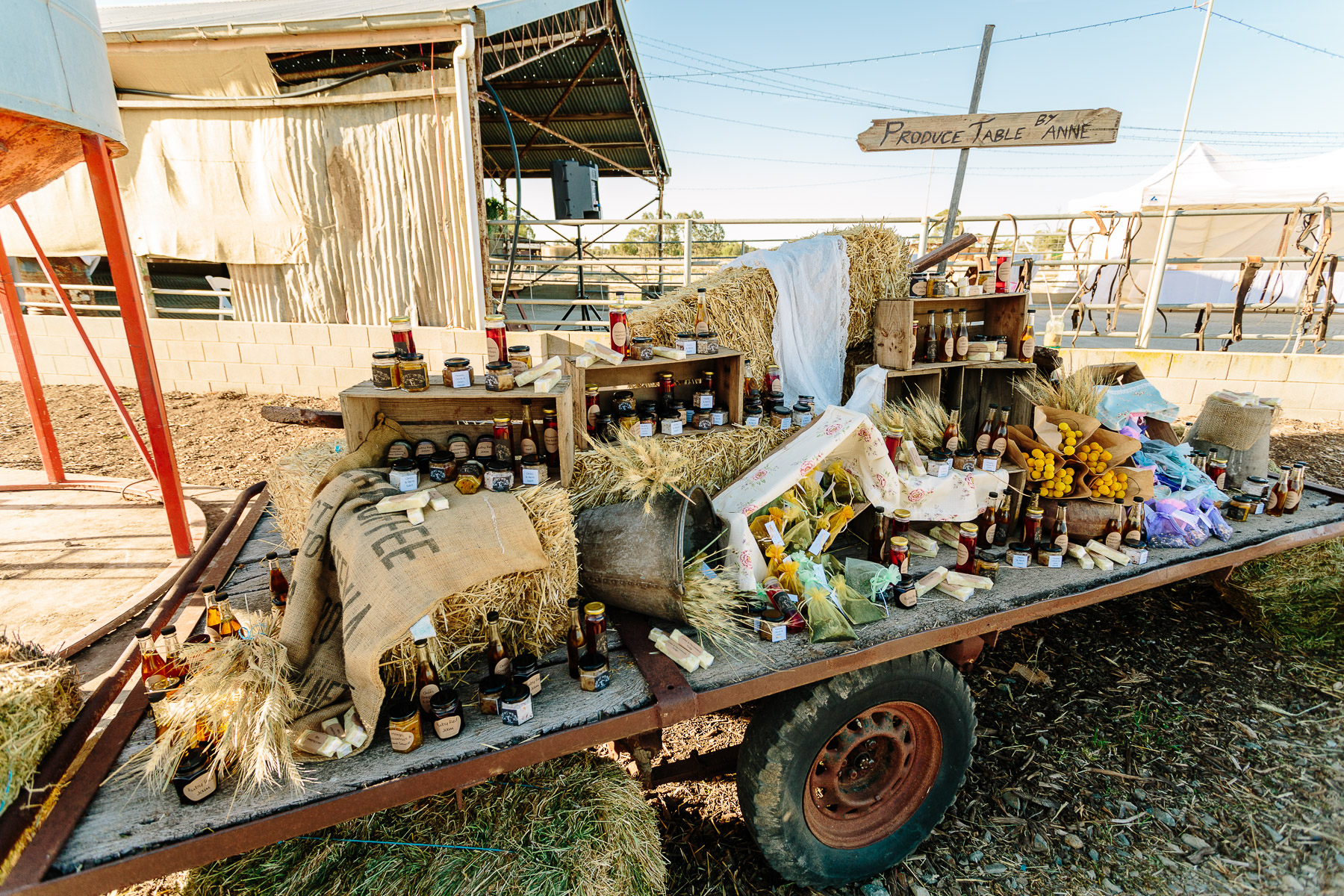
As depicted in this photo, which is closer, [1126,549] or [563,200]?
[1126,549]

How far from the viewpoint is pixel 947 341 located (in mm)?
4195

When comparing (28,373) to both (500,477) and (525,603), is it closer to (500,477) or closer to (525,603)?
(500,477)

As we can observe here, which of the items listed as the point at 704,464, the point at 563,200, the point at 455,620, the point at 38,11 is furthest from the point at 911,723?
the point at 563,200

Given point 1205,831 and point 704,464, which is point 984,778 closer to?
point 1205,831

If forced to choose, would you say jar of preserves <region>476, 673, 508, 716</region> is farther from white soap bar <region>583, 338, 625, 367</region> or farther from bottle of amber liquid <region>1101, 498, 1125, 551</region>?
bottle of amber liquid <region>1101, 498, 1125, 551</region>

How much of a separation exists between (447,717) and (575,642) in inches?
22.5

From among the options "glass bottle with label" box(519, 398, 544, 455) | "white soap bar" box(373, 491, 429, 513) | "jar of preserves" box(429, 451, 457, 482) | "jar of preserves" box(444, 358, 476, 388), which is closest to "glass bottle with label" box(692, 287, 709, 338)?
"glass bottle with label" box(519, 398, 544, 455)

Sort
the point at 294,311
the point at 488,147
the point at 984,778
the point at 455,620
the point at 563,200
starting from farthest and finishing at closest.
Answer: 1. the point at 488,147
2. the point at 563,200
3. the point at 294,311
4. the point at 984,778
5. the point at 455,620

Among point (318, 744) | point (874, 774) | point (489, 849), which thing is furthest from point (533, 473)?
point (874, 774)

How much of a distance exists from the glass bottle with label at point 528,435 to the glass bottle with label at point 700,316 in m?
1.15

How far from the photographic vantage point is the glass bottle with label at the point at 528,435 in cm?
300

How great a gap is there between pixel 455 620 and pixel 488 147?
13028 millimetres

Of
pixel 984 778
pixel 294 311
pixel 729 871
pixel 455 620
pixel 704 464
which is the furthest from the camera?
pixel 294 311

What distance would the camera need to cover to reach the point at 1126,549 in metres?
3.23
